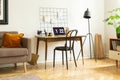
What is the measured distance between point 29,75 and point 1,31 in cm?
132

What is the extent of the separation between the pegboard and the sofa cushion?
118 cm

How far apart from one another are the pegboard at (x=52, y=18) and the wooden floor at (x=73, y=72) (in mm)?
944

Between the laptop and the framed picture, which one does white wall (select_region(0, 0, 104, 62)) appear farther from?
the laptop

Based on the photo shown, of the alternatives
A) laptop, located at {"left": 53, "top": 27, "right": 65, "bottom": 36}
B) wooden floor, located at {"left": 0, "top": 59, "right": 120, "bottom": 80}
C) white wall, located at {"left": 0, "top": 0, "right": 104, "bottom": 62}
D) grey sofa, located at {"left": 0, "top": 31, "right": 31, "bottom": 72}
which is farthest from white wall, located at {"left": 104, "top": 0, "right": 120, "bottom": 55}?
grey sofa, located at {"left": 0, "top": 31, "right": 31, "bottom": 72}

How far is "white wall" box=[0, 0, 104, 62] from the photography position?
4.71m

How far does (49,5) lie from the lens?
5.05 m

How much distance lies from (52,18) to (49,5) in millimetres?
321

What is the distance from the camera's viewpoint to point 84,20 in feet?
18.1

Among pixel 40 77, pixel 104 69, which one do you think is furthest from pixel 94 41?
pixel 40 77

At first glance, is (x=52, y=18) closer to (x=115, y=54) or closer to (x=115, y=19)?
(x=115, y=19)

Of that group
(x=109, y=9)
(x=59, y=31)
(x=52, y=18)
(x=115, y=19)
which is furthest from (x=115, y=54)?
(x=52, y=18)

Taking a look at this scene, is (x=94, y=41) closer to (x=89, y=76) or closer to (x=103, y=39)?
(x=103, y=39)

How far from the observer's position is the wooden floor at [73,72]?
3688mm

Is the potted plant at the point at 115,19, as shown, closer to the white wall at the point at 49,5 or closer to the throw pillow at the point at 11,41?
the white wall at the point at 49,5
